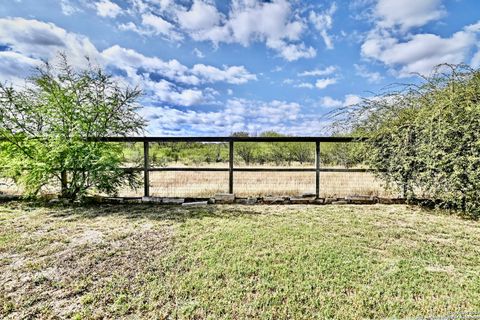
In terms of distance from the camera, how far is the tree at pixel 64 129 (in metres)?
5.31

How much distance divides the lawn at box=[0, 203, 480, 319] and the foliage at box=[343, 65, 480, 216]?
73 centimetres

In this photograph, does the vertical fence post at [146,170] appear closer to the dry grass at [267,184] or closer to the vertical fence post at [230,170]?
the dry grass at [267,184]

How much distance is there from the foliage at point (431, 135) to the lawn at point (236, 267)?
0.73m

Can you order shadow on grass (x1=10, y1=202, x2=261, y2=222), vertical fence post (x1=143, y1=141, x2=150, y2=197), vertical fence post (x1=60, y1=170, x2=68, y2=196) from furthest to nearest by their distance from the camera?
vertical fence post (x1=143, y1=141, x2=150, y2=197), vertical fence post (x1=60, y1=170, x2=68, y2=196), shadow on grass (x1=10, y1=202, x2=261, y2=222)

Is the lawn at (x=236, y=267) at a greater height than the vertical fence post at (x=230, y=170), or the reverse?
the vertical fence post at (x=230, y=170)

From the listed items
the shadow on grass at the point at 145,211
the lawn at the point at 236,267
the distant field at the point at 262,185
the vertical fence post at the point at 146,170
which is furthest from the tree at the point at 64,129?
the lawn at the point at 236,267

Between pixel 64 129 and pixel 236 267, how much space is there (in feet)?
15.5

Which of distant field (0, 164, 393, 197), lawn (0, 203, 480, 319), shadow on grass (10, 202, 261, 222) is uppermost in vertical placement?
distant field (0, 164, 393, 197)

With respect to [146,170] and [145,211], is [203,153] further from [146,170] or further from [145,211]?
[145,211]

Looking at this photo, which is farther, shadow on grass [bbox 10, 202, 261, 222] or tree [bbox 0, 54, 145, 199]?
tree [bbox 0, 54, 145, 199]

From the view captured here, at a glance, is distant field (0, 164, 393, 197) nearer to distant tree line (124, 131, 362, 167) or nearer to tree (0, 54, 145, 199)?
distant tree line (124, 131, 362, 167)

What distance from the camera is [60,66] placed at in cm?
557

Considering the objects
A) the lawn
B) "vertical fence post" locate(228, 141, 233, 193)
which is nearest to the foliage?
the lawn

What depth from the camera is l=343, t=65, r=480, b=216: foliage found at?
428 cm
